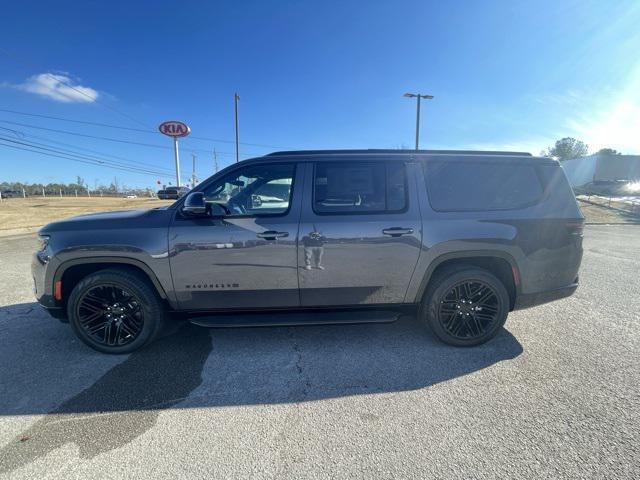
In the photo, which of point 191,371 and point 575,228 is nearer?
point 191,371

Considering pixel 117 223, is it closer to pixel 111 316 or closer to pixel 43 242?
pixel 43 242

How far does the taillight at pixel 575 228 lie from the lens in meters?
3.04

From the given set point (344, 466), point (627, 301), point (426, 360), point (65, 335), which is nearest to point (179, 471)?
point (344, 466)

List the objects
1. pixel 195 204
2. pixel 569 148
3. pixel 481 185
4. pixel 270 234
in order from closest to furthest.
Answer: pixel 195 204 → pixel 270 234 → pixel 481 185 → pixel 569 148

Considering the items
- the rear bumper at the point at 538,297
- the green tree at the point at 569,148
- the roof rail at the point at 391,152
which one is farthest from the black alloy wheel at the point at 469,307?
the green tree at the point at 569,148

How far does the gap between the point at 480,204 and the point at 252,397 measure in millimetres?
2772

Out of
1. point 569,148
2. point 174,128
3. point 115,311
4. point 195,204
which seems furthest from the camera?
point 569,148

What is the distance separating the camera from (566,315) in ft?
12.6

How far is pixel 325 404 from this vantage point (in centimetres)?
230

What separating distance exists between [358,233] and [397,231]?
15.0 inches

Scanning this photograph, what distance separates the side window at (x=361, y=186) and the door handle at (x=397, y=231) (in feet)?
0.65

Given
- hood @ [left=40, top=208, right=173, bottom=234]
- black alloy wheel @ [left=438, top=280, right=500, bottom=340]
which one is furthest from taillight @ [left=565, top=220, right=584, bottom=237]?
hood @ [left=40, top=208, right=173, bottom=234]

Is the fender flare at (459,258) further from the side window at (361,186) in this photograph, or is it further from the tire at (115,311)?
the tire at (115,311)

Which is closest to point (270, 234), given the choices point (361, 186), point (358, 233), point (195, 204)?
point (195, 204)
